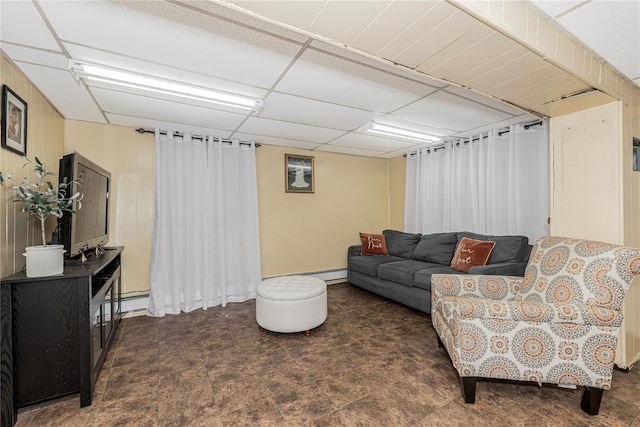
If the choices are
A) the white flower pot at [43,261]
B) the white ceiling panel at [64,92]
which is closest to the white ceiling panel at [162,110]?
the white ceiling panel at [64,92]

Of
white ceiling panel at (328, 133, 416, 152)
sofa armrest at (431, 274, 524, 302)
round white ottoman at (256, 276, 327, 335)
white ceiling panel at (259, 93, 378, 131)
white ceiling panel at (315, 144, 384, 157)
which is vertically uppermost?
white ceiling panel at (315, 144, 384, 157)

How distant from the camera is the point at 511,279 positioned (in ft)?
7.70

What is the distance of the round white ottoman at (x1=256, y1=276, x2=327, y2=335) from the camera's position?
278 cm

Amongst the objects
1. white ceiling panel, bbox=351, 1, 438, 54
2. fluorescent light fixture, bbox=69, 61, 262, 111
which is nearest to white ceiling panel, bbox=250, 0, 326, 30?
white ceiling panel, bbox=351, 1, 438, 54

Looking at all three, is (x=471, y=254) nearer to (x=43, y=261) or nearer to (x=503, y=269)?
(x=503, y=269)

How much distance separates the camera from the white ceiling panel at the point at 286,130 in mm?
3254

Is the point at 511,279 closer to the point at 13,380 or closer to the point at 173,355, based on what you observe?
the point at 173,355

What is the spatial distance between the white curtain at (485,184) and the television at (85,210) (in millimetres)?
4192

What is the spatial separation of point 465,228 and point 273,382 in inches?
129

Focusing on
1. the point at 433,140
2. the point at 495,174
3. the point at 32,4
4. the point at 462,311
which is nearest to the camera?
the point at 32,4

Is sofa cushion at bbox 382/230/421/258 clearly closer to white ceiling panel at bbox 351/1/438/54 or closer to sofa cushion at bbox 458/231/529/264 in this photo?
sofa cushion at bbox 458/231/529/264

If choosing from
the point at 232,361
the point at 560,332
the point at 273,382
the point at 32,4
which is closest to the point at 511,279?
the point at 560,332

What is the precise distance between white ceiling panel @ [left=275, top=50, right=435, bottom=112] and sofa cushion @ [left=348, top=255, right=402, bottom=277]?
7.43 ft

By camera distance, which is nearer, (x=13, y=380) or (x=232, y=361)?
(x=13, y=380)
